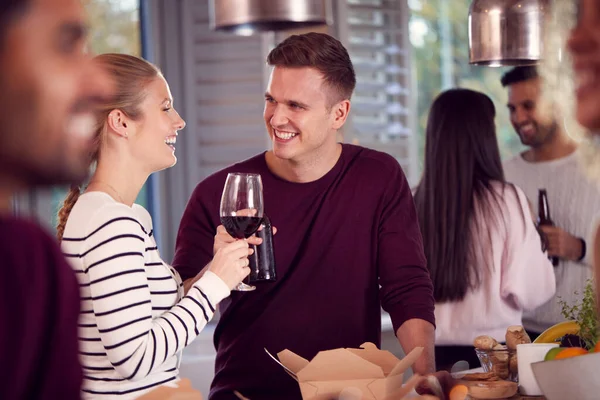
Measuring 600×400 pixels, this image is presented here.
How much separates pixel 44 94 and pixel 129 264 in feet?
2.90

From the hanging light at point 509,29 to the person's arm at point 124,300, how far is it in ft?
3.43

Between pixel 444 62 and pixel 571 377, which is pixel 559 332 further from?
pixel 444 62

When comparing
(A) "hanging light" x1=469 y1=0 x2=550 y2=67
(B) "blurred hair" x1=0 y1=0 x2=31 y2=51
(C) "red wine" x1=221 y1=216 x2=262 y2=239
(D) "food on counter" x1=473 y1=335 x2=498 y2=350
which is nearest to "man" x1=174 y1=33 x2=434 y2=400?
(D) "food on counter" x1=473 y1=335 x2=498 y2=350

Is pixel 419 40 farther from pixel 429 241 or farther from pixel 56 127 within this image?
pixel 56 127

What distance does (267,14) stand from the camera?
2.08 m

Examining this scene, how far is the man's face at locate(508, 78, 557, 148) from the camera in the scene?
3.68 m

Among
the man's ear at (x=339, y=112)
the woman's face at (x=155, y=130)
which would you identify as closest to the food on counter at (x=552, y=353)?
the woman's face at (x=155, y=130)

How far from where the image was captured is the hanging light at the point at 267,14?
2078mm

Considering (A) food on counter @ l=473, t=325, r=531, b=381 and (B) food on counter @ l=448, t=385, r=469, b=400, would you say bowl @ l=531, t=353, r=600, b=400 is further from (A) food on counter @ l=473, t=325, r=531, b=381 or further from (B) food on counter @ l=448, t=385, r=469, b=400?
(A) food on counter @ l=473, t=325, r=531, b=381

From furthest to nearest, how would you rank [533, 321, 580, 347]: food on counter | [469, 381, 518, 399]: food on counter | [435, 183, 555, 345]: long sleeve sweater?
[435, 183, 555, 345]: long sleeve sweater, [533, 321, 580, 347]: food on counter, [469, 381, 518, 399]: food on counter

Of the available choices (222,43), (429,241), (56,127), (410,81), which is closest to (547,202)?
(429,241)

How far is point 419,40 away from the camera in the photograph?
5.00 metres

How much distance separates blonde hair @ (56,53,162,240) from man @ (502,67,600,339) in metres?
1.92

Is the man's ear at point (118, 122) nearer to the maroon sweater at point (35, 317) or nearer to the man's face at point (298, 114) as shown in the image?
the man's face at point (298, 114)
